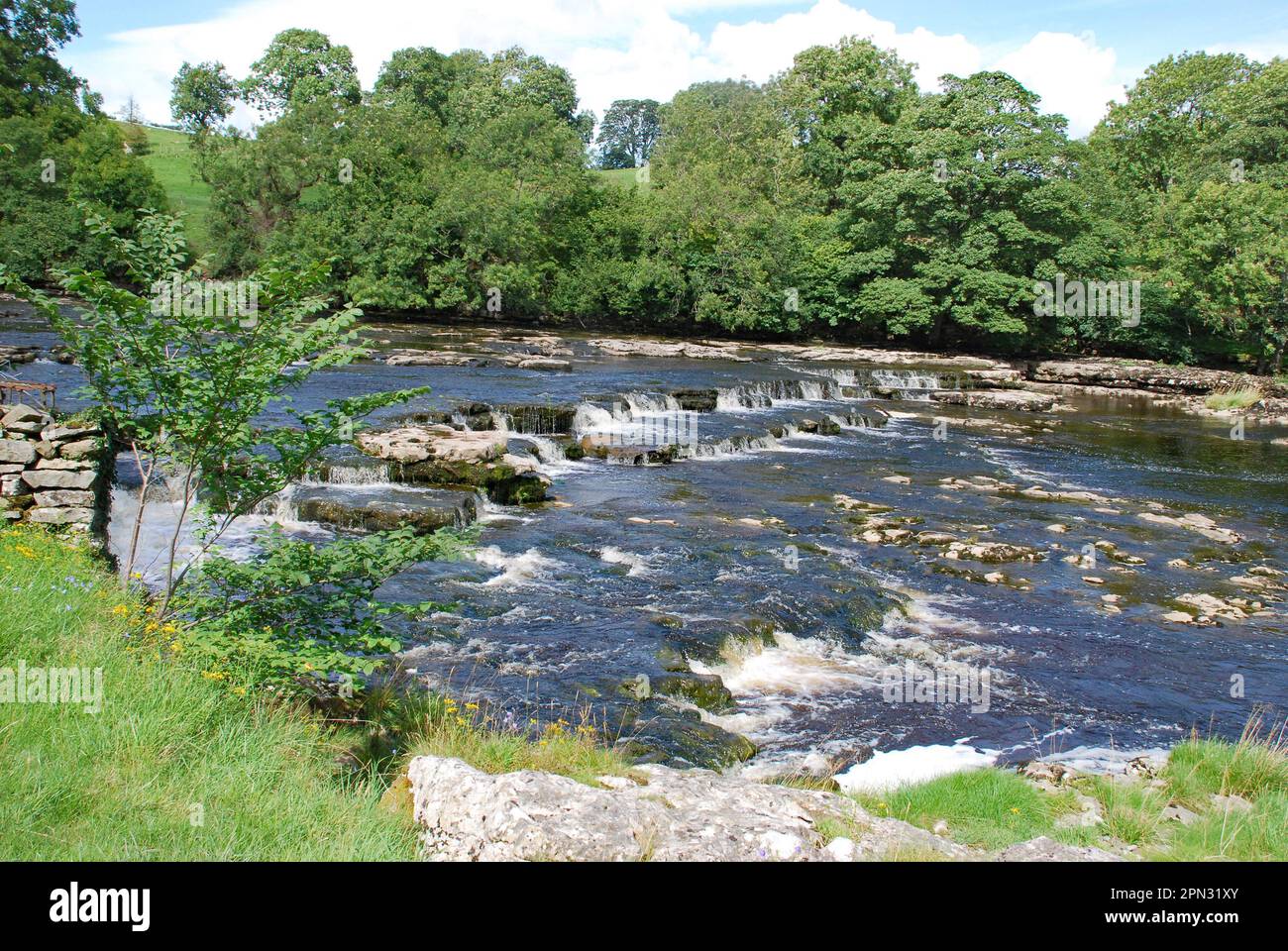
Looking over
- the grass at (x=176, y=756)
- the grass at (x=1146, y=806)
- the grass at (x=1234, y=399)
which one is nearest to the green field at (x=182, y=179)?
the grass at (x=1234, y=399)

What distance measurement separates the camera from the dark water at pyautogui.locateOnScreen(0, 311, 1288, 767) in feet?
29.9

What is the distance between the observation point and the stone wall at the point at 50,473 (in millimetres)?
8867

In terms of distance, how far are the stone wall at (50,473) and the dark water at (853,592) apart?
11.9 ft

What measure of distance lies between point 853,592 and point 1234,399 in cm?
2601

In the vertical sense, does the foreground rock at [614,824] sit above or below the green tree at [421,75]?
below

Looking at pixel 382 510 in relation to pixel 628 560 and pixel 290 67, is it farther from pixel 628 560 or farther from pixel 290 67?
pixel 290 67

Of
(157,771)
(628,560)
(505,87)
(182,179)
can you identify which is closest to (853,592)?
(628,560)

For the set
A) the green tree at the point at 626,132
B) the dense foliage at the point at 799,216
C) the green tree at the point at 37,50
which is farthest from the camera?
the green tree at the point at 626,132

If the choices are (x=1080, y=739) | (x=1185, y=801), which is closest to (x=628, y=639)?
(x=1080, y=739)

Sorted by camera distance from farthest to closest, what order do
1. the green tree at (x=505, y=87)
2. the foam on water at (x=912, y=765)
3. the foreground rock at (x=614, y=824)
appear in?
the green tree at (x=505, y=87) < the foam on water at (x=912, y=765) < the foreground rock at (x=614, y=824)

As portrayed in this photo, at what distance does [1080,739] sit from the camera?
28.4 feet

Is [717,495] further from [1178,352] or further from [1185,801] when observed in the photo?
[1178,352]

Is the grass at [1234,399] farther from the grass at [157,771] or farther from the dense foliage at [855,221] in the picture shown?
the grass at [157,771]
